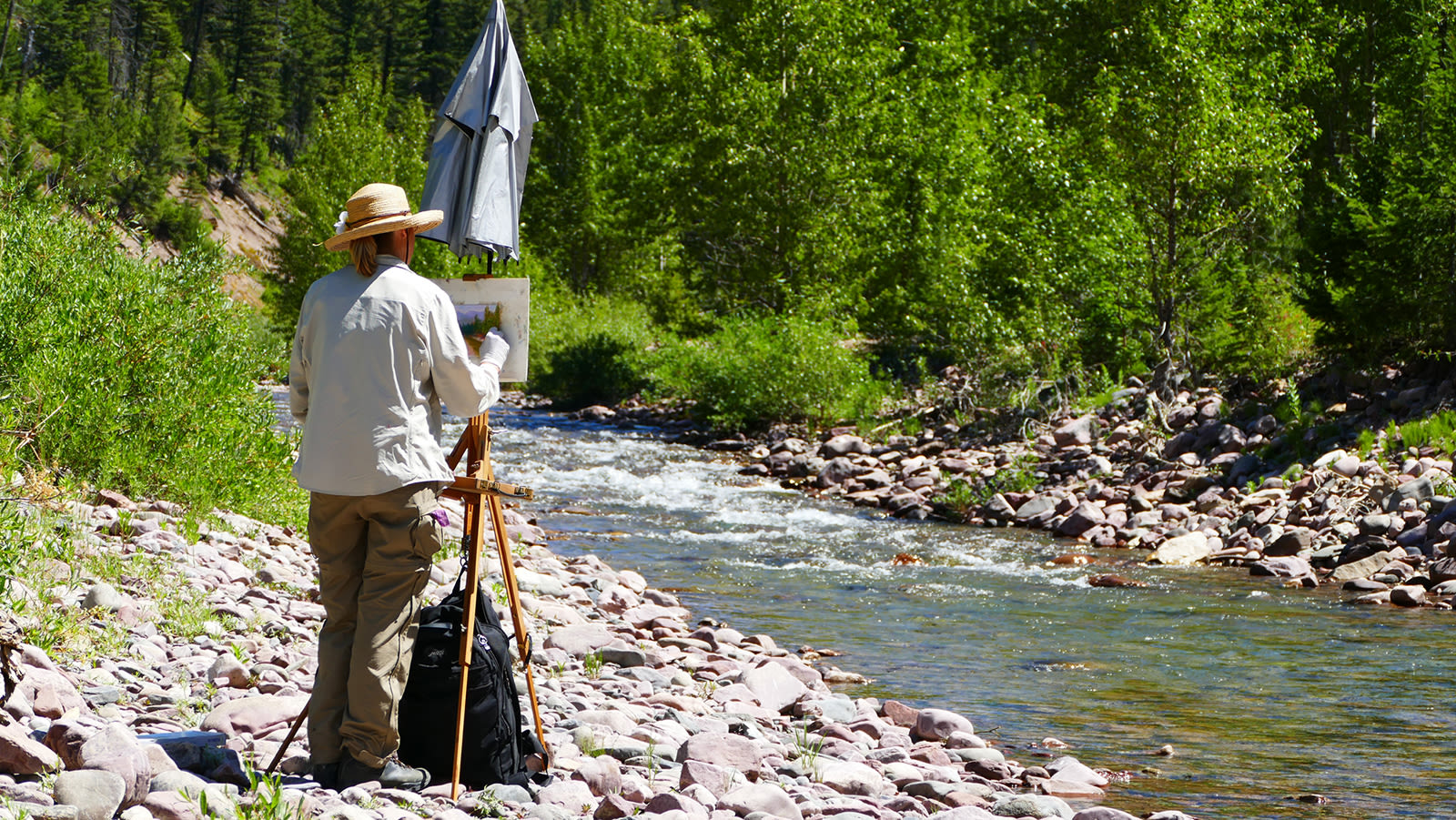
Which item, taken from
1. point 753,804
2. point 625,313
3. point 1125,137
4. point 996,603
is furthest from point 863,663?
point 625,313

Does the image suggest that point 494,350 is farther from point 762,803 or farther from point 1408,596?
point 1408,596

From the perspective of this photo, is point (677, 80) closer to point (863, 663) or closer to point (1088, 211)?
point (1088, 211)

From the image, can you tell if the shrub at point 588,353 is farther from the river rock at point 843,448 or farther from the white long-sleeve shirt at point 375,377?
the white long-sleeve shirt at point 375,377

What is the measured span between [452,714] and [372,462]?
3.14 feet

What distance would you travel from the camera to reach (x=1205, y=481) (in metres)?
15.3

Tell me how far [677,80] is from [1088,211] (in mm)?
13956

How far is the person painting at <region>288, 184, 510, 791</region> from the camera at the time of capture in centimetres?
417

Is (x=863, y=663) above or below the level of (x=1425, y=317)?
below

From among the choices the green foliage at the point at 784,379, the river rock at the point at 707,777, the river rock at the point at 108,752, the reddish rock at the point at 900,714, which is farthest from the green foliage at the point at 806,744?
the green foliage at the point at 784,379

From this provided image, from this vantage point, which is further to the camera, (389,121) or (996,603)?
(389,121)

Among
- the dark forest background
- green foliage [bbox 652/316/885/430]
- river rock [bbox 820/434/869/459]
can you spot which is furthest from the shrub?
river rock [bbox 820/434/869/459]

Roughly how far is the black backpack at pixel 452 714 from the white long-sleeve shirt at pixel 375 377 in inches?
25.9

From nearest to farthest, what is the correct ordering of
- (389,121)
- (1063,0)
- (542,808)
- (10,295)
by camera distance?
1. (542,808)
2. (10,295)
3. (1063,0)
4. (389,121)

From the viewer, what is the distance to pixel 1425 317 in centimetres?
1570
